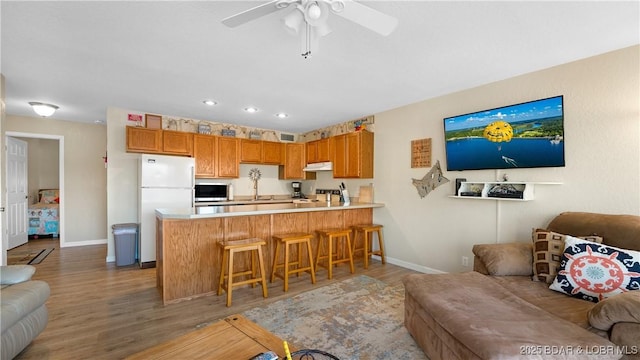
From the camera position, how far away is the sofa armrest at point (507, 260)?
89.2 inches

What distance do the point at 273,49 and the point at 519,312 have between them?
2.59 m

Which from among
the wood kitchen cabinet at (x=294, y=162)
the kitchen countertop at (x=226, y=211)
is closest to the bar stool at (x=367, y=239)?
the kitchen countertop at (x=226, y=211)

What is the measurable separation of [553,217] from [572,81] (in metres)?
1.30

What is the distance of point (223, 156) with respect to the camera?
5066 millimetres

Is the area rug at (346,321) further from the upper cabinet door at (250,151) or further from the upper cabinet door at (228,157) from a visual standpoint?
the upper cabinet door at (250,151)

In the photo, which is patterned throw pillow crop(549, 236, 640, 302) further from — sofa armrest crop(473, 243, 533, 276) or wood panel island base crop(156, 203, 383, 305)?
wood panel island base crop(156, 203, 383, 305)

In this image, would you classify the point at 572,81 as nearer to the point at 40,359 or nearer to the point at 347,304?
the point at 347,304

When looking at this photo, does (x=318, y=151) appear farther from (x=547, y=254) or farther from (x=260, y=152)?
(x=547, y=254)

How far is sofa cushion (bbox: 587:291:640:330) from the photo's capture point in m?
1.35

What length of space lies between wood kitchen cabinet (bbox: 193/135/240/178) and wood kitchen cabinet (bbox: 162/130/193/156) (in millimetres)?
94

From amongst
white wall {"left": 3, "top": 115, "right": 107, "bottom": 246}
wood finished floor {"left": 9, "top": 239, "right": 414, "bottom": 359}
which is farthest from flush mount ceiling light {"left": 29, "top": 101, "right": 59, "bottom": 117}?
wood finished floor {"left": 9, "top": 239, "right": 414, "bottom": 359}

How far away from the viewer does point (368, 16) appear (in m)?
1.53

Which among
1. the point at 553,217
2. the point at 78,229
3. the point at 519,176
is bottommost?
the point at 78,229

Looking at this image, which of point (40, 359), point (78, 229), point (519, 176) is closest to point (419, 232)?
point (519, 176)
